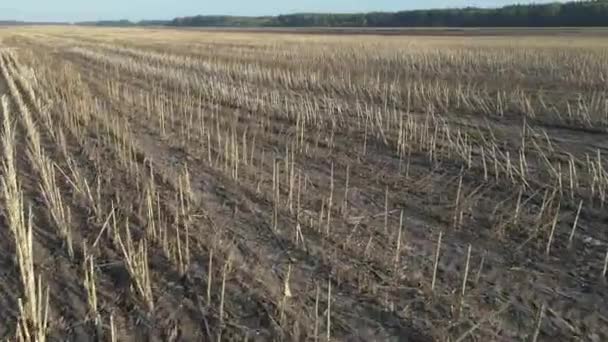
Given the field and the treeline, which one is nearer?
the field

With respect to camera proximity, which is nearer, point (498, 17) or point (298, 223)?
point (298, 223)

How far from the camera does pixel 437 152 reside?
8641 millimetres

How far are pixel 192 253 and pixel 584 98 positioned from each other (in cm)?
1116

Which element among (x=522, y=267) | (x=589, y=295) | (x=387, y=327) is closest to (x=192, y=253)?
(x=387, y=327)

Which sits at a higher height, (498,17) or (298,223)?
(298,223)

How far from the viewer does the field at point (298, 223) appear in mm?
4129

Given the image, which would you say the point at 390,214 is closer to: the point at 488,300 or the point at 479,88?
the point at 488,300

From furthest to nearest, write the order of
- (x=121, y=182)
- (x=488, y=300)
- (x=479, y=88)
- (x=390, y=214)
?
(x=479, y=88), (x=121, y=182), (x=390, y=214), (x=488, y=300)

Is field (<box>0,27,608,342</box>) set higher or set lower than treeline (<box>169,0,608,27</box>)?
higher

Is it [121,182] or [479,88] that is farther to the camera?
[479,88]

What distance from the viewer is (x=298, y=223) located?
575cm

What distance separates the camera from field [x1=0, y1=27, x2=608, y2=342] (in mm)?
4129

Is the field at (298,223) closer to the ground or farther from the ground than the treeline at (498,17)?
farther from the ground

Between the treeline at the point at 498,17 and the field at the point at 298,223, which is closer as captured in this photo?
the field at the point at 298,223
